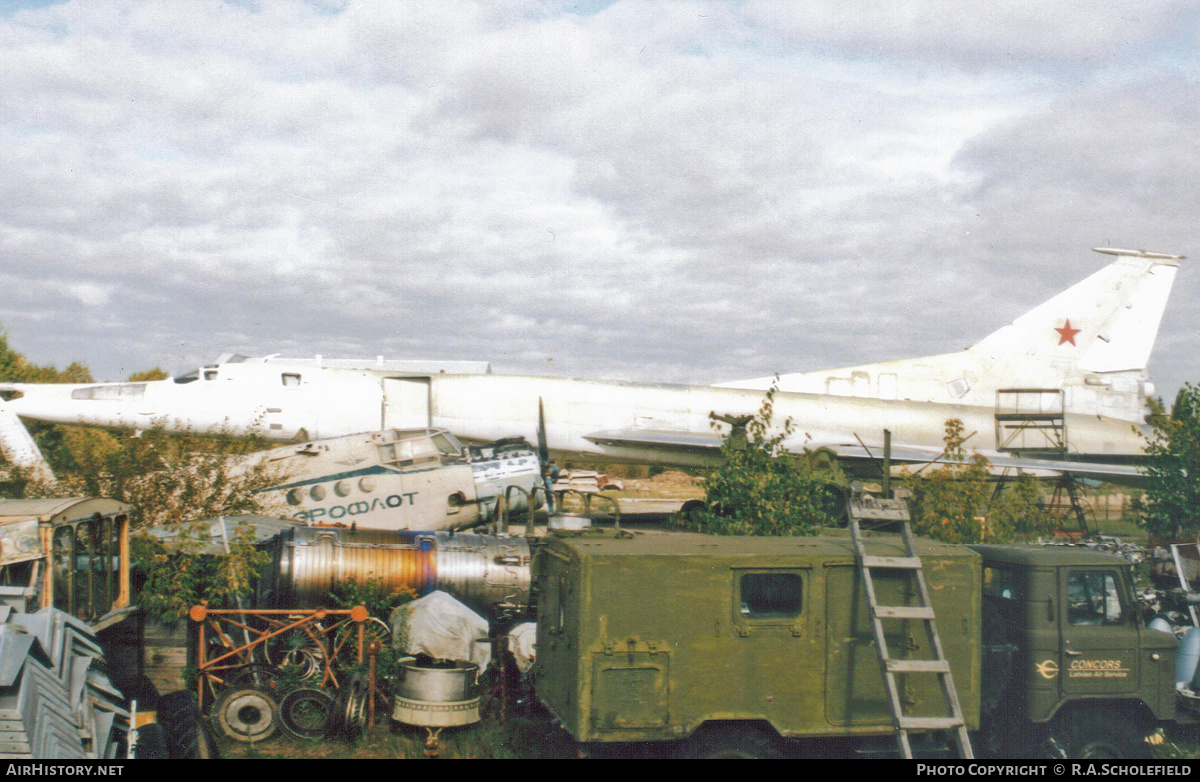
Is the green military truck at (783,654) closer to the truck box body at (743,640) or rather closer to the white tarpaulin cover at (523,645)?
the truck box body at (743,640)

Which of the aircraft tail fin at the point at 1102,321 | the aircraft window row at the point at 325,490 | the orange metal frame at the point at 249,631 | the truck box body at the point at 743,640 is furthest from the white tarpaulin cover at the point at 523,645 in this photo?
the aircraft tail fin at the point at 1102,321

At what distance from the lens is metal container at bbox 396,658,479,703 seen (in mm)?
8516

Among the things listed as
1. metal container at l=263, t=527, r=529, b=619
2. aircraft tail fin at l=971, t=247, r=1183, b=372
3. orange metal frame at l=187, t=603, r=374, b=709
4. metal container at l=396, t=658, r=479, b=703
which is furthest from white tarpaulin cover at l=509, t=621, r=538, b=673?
aircraft tail fin at l=971, t=247, r=1183, b=372

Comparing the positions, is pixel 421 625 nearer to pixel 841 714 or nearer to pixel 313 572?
pixel 313 572

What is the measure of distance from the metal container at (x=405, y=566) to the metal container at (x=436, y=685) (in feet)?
7.55

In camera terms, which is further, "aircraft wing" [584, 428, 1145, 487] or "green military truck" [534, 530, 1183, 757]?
"aircraft wing" [584, 428, 1145, 487]

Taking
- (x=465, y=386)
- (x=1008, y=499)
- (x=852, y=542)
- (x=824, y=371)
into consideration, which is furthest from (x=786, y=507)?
(x=824, y=371)

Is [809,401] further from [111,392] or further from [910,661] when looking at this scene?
[111,392]

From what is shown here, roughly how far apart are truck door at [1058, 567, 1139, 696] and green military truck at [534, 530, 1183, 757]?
0.02 m

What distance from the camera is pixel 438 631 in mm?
9320

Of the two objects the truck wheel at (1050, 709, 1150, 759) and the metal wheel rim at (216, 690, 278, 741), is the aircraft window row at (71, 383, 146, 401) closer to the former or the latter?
the metal wheel rim at (216, 690, 278, 741)

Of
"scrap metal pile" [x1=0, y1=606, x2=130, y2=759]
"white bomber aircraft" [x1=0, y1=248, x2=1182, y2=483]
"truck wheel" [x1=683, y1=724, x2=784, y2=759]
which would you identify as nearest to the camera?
"scrap metal pile" [x1=0, y1=606, x2=130, y2=759]

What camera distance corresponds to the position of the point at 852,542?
7.07 metres

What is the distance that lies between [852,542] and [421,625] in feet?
16.0
